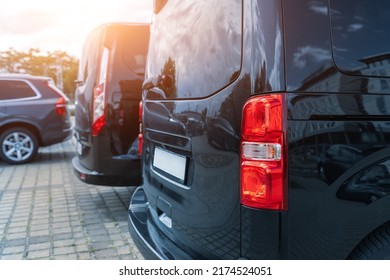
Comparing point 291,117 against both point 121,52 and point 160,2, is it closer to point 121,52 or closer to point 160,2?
point 160,2

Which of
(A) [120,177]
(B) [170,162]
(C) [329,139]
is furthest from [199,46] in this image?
(A) [120,177]

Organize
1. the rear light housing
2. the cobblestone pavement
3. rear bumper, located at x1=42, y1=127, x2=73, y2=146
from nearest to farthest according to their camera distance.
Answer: the cobblestone pavement, the rear light housing, rear bumper, located at x1=42, y1=127, x2=73, y2=146

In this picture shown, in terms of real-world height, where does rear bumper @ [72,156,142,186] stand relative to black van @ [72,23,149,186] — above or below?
below

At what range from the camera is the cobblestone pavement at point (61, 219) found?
10.8ft

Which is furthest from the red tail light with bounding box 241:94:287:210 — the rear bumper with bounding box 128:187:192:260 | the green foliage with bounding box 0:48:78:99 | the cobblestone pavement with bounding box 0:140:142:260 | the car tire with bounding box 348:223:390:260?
the green foliage with bounding box 0:48:78:99

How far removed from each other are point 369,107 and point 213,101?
0.67m

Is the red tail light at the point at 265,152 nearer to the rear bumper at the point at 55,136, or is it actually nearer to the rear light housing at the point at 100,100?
the rear light housing at the point at 100,100

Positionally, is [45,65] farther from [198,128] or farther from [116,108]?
[198,128]

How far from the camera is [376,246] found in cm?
178

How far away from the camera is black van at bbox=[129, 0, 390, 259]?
1.61m

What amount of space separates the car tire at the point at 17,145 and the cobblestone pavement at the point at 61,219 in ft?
4.00

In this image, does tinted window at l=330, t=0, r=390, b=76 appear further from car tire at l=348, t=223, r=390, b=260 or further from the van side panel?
car tire at l=348, t=223, r=390, b=260

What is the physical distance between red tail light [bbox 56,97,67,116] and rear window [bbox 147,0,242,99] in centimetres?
569

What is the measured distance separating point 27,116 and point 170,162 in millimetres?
6118
